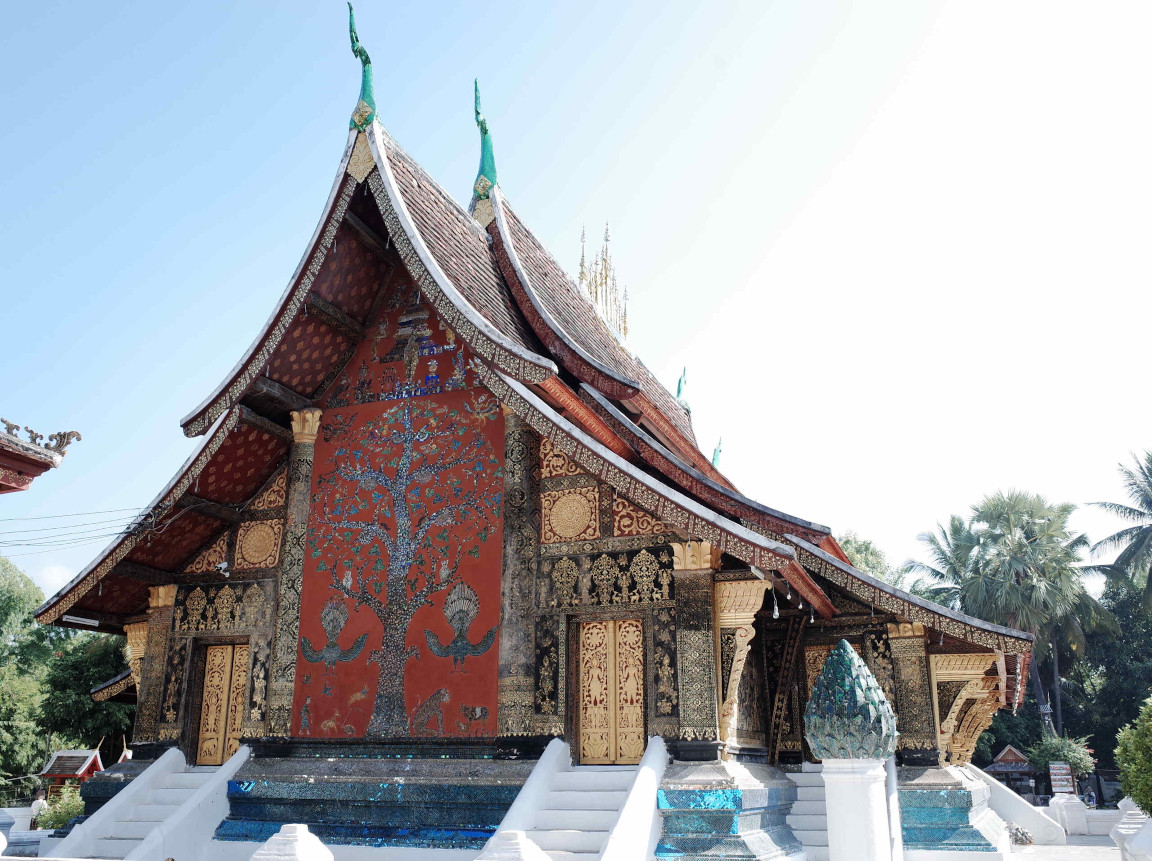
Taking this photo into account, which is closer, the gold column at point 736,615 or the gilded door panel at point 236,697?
the gold column at point 736,615

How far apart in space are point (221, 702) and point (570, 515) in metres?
3.89

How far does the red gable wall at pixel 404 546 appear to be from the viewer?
26.1 feet

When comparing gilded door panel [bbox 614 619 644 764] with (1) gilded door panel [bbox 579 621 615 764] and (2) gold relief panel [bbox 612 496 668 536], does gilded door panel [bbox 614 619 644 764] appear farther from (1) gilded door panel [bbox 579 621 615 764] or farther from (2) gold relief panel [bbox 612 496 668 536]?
(2) gold relief panel [bbox 612 496 668 536]

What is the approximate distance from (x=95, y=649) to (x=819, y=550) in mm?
22503

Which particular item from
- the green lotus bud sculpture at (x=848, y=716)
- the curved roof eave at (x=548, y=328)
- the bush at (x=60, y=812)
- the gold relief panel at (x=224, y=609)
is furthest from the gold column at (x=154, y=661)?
the bush at (x=60, y=812)

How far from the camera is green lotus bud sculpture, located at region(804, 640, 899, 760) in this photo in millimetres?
5121

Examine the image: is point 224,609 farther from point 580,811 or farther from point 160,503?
point 580,811

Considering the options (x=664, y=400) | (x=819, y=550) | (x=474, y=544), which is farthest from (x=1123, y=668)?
(x=474, y=544)

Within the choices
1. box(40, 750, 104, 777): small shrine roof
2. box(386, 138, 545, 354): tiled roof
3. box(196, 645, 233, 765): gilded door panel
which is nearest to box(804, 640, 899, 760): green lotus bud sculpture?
box(386, 138, 545, 354): tiled roof

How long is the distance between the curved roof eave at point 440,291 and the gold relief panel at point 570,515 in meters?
1.19

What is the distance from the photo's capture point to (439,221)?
30.3 feet

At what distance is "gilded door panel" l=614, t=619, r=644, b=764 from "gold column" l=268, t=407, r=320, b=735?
2.90 m

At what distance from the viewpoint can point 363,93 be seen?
859cm

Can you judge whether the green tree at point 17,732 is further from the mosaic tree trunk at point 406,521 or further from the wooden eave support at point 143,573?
the mosaic tree trunk at point 406,521
